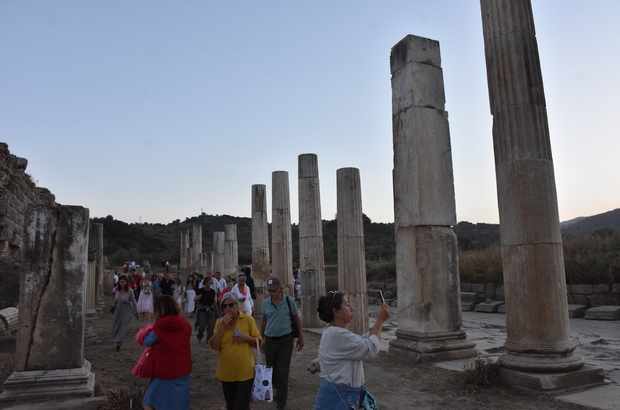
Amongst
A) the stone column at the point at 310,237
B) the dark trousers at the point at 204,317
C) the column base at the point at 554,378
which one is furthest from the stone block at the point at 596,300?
the dark trousers at the point at 204,317

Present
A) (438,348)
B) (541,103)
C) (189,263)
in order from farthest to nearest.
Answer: (189,263) → (438,348) → (541,103)

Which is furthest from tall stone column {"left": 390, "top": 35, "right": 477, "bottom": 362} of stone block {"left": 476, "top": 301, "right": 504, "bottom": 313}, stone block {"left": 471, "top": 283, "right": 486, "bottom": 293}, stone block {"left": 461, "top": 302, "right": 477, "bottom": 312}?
stone block {"left": 471, "top": 283, "right": 486, "bottom": 293}

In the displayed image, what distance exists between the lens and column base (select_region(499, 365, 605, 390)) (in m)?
5.61

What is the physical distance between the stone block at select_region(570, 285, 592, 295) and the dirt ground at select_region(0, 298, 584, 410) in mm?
10273

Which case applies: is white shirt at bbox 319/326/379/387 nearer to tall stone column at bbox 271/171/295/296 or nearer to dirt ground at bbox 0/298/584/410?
dirt ground at bbox 0/298/584/410

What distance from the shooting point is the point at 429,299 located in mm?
7883

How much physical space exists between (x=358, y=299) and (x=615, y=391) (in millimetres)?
6864

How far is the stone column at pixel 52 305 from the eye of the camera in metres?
5.85

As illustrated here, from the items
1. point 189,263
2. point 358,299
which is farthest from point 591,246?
point 189,263

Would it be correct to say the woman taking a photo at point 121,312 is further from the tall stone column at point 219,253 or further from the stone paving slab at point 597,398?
the tall stone column at point 219,253

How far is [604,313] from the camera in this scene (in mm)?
13141

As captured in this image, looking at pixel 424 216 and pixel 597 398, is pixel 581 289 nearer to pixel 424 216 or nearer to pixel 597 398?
pixel 424 216

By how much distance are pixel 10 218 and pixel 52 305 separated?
8.50m

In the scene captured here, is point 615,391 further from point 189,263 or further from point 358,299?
point 189,263
